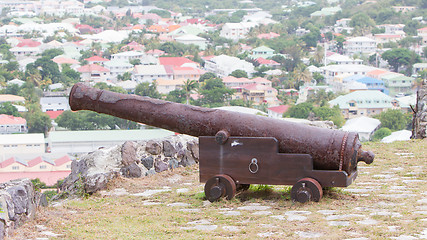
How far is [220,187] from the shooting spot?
13.8 ft

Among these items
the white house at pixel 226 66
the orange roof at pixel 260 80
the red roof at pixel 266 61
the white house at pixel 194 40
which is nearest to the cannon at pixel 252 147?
the orange roof at pixel 260 80

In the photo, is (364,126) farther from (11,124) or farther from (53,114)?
(11,124)

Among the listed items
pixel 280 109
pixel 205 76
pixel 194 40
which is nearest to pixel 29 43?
pixel 194 40

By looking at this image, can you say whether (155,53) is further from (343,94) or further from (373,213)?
(373,213)

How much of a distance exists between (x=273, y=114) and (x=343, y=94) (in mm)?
10052

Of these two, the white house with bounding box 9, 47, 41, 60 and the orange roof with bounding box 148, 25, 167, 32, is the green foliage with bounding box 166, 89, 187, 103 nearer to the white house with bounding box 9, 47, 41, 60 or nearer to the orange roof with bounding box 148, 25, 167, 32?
the white house with bounding box 9, 47, 41, 60

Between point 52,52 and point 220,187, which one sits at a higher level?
point 52,52

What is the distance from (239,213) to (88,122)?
1645 inches

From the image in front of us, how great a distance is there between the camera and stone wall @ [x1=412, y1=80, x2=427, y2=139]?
7.25m

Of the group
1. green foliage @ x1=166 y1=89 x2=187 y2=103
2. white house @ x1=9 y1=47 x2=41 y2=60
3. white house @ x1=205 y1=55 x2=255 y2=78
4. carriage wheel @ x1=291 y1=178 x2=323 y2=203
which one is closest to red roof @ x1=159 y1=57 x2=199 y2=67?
white house @ x1=205 y1=55 x2=255 y2=78

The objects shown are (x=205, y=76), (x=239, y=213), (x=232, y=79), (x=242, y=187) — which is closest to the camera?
(x=239, y=213)

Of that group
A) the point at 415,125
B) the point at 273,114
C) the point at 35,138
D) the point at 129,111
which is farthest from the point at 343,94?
the point at 129,111

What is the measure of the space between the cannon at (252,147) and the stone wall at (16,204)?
34.7 inches

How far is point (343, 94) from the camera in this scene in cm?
5388
